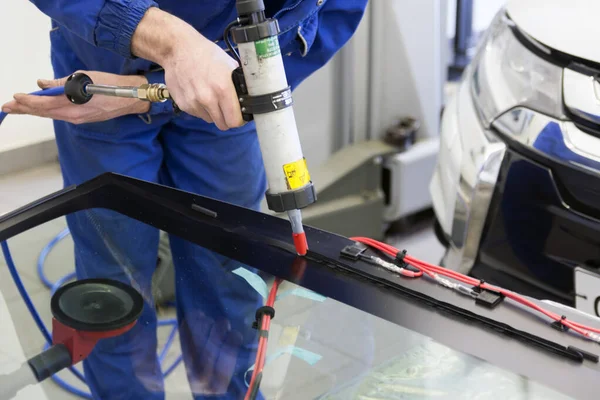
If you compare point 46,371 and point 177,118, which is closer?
point 46,371

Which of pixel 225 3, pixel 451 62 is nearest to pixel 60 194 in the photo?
pixel 225 3

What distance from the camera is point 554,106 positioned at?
1404 mm

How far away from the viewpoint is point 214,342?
3.17 feet

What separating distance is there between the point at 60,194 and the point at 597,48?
1001 millimetres

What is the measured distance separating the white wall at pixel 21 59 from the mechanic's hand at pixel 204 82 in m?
0.75

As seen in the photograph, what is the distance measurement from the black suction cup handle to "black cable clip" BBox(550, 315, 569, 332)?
682 millimetres

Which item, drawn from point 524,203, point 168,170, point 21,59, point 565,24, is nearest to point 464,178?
point 524,203

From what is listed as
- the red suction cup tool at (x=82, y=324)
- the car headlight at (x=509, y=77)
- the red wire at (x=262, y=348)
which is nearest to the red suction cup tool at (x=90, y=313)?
the red suction cup tool at (x=82, y=324)

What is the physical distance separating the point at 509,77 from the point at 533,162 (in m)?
0.23

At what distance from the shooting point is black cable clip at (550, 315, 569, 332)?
2.57 ft

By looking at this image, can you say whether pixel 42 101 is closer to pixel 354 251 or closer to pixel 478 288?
pixel 354 251

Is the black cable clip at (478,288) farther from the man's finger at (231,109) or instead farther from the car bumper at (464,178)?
the car bumper at (464,178)

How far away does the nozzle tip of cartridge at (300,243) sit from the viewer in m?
0.93

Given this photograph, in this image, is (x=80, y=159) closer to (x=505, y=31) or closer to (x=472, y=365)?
(x=472, y=365)
